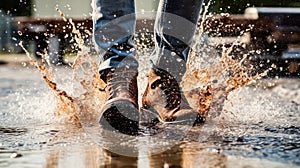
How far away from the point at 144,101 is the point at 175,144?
0.62 m

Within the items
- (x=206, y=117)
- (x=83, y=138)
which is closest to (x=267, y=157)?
(x=83, y=138)

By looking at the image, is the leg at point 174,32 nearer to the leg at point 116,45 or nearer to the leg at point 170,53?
the leg at point 170,53

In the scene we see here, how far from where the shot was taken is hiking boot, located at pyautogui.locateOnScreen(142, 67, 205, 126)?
100 inches

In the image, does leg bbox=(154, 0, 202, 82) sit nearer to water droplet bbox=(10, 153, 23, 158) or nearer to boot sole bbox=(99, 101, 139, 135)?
boot sole bbox=(99, 101, 139, 135)

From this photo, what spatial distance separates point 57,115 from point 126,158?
962mm

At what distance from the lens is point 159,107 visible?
261cm

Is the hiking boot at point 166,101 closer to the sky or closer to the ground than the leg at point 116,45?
closer to the ground

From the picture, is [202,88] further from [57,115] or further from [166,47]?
[57,115]

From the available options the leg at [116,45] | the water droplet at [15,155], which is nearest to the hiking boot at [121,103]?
the leg at [116,45]

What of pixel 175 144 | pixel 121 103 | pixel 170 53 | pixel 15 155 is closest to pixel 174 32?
pixel 170 53

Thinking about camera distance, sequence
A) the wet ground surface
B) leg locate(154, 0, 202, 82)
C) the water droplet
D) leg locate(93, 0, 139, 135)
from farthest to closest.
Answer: leg locate(154, 0, 202, 82)
leg locate(93, 0, 139, 135)
the water droplet
the wet ground surface

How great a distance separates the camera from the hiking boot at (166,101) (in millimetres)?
2541

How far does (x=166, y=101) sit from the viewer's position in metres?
2.61

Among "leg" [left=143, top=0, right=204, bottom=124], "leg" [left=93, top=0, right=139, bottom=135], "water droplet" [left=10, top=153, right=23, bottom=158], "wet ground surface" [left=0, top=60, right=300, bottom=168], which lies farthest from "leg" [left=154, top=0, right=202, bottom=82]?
"water droplet" [left=10, top=153, right=23, bottom=158]
